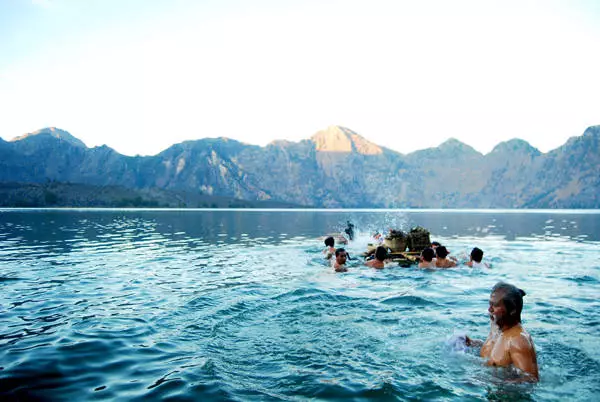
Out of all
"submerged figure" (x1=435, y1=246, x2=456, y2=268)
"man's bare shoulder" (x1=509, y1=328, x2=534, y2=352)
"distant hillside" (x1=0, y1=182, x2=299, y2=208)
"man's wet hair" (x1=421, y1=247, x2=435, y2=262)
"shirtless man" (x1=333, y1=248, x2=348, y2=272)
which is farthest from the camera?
"distant hillside" (x1=0, y1=182, x2=299, y2=208)

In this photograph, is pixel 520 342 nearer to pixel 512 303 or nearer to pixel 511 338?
pixel 511 338

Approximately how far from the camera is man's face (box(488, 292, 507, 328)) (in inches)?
247

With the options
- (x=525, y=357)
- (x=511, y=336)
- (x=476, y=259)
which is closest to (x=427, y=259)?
(x=476, y=259)

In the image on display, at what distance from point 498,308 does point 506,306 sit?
0.12m

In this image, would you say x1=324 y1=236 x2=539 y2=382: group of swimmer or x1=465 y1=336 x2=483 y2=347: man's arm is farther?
x1=465 y1=336 x2=483 y2=347: man's arm

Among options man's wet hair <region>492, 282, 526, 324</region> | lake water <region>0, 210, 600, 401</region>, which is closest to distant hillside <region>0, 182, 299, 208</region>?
lake water <region>0, 210, 600, 401</region>

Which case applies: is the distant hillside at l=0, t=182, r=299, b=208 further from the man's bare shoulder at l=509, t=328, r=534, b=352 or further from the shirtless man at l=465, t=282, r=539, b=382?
the man's bare shoulder at l=509, t=328, r=534, b=352

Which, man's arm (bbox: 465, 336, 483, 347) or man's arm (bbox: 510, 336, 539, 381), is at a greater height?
man's arm (bbox: 510, 336, 539, 381)

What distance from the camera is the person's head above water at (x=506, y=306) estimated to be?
622 cm

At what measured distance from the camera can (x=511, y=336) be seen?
632cm

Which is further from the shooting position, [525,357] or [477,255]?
[477,255]

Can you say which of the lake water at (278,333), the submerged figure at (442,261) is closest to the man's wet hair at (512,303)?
the lake water at (278,333)

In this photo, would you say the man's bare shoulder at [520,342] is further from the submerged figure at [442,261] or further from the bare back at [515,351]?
the submerged figure at [442,261]

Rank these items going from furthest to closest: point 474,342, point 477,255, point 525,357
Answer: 1. point 477,255
2. point 474,342
3. point 525,357
